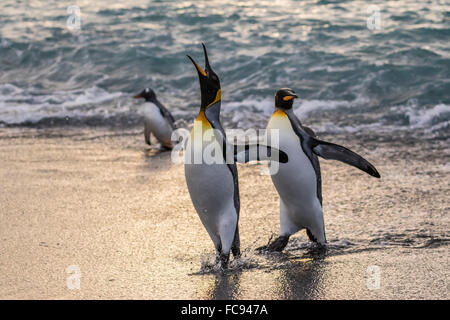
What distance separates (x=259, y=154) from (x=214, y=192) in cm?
32

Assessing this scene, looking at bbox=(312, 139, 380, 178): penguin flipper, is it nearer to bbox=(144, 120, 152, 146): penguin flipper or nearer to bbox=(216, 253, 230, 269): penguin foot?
bbox=(216, 253, 230, 269): penguin foot

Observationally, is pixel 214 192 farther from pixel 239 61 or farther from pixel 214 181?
pixel 239 61

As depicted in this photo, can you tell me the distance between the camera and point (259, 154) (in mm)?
3336

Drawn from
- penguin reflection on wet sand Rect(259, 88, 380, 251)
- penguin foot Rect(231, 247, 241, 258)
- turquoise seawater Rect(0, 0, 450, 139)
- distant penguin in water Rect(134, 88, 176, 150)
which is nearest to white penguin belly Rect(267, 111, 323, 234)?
penguin reflection on wet sand Rect(259, 88, 380, 251)

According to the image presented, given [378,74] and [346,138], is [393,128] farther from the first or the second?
Result: [378,74]

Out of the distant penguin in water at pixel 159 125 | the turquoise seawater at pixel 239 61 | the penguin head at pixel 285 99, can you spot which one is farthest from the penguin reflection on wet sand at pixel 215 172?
the turquoise seawater at pixel 239 61

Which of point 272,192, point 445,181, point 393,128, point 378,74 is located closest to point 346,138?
point 393,128

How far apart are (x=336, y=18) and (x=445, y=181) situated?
8117 millimetres

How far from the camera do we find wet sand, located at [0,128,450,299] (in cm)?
308

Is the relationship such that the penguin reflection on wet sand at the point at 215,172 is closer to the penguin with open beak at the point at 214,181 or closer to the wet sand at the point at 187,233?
the penguin with open beak at the point at 214,181

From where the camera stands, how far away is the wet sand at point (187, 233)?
308cm

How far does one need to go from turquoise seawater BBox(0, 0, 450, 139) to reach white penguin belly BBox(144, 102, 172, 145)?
1079 millimetres

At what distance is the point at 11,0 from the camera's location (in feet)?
54.4

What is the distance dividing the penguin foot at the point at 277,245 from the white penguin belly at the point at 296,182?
0.20 feet
